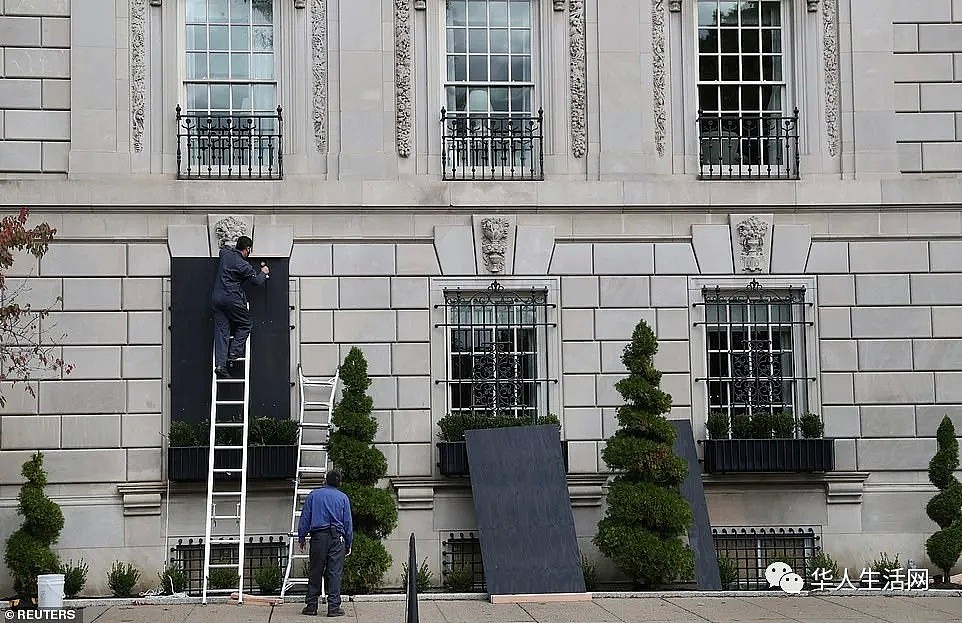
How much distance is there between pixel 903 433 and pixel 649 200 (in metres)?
4.84

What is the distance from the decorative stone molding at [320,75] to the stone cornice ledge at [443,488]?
4.75 m

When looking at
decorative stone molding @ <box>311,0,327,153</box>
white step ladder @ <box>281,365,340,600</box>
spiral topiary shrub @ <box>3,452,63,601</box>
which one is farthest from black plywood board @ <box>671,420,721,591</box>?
spiral topiary shrub @ <box>3,452,63,601</box>

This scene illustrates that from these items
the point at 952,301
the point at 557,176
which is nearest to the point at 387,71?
the point at 557,176

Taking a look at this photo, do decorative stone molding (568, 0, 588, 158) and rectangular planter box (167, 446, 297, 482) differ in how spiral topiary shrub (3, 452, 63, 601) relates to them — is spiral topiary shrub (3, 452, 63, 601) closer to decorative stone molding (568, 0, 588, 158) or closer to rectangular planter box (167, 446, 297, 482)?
rectangular planter box (167, 446, 297, 482)

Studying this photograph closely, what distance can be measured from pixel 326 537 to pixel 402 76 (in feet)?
22.6

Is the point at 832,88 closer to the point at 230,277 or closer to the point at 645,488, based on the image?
the point at 645,488

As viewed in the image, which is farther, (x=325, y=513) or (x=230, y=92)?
(x=230, y=92)

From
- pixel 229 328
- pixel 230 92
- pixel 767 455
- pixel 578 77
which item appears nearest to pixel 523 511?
pixel 767 455

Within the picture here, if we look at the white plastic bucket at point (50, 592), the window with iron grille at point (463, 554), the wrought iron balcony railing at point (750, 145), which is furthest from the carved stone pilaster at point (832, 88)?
the white plastic bucket at point (50, 592)

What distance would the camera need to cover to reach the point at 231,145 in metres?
20.0

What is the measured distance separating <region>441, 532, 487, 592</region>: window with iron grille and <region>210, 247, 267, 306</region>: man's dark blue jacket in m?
4.31

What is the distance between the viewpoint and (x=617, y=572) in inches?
772

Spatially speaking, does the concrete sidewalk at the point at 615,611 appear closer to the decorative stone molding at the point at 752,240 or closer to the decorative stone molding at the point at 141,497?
the decorative stone molding at the point at 141,497

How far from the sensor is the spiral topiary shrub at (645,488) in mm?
18422
